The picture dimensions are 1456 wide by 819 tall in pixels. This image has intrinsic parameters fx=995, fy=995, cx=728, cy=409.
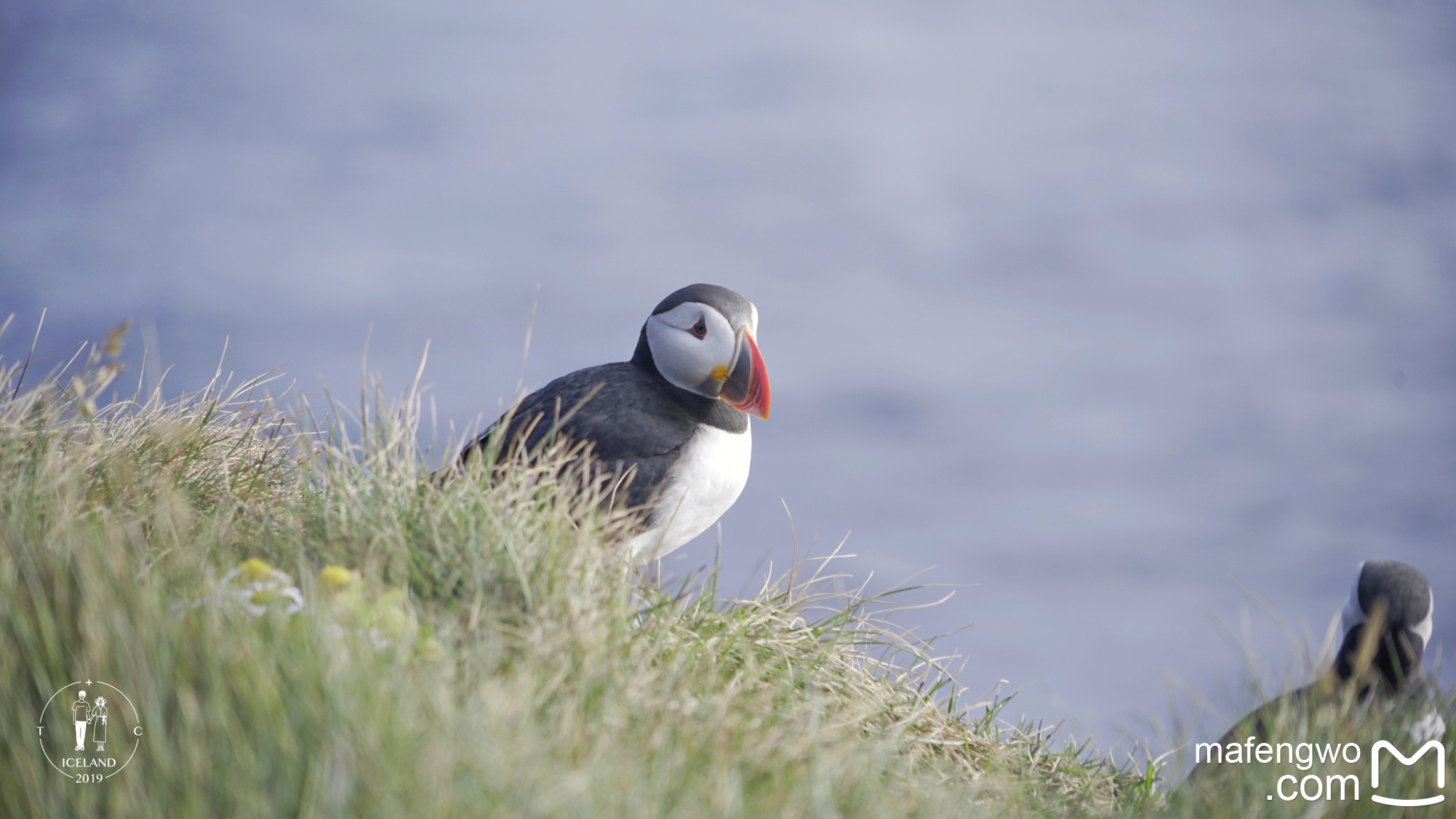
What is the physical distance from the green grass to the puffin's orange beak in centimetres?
90

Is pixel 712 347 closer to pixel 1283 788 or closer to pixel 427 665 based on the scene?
pixel 427 665

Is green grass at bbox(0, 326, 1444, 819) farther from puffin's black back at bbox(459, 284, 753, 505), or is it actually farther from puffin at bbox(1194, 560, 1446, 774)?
puffin at bbox(1194, 560, 1446, 774)

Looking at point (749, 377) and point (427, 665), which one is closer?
point (427, 665)

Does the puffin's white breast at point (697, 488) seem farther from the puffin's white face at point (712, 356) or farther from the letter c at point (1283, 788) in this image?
the letter c at point (1283, 788)

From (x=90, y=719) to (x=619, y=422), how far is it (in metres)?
2.54

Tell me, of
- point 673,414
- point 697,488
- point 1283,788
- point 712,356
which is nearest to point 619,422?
point 673,414

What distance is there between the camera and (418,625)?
3262mm

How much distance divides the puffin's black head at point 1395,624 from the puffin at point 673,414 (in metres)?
3.07

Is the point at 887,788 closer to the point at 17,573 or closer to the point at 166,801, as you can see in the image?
the point at 166,801

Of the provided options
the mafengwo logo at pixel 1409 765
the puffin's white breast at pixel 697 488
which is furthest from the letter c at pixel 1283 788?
the puffin's white breast at pixel 697 488

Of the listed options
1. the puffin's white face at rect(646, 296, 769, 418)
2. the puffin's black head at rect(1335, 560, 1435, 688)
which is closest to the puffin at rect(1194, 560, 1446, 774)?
the puffin's black head at rect(1335, 560, 1435, 688)

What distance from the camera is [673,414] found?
16.7 feet

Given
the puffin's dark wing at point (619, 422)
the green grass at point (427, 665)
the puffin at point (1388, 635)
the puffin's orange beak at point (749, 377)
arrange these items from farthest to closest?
the puffin's orange beak at point (749, 377)
the puffin's dark wing at point (619, 422)
the puffin at point (1388, 635)
the green grass at point (427, 665)

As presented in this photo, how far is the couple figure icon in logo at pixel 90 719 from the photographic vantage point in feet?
8.70
